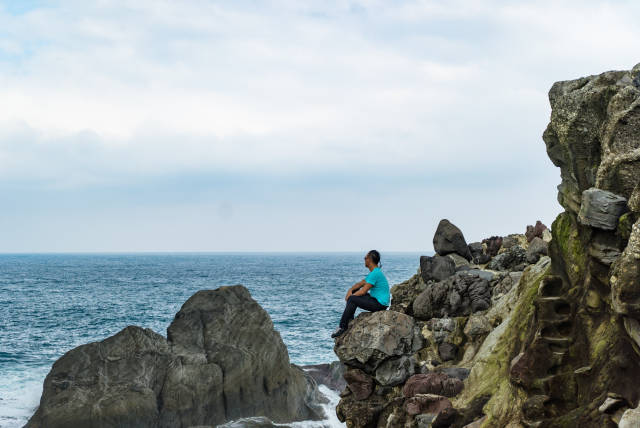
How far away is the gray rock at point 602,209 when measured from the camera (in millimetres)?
8367

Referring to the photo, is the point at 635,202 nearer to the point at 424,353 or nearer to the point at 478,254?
the point at 424,353

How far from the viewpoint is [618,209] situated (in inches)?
329

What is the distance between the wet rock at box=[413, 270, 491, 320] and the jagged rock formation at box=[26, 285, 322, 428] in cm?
1148

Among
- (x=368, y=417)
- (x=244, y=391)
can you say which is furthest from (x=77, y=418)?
(x=368, y=417)

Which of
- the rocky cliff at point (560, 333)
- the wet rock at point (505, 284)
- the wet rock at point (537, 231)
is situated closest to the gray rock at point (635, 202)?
the rocky cliff at point (560, 333)

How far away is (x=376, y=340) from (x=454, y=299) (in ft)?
12.3

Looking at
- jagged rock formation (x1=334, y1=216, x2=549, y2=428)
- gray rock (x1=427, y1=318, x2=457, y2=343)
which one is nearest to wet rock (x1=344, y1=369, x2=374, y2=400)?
jagged rock formation (x1=334, y1=216, x2=549, y2=428)

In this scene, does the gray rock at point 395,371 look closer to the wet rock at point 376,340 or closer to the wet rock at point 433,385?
the wet rock at point 376,340

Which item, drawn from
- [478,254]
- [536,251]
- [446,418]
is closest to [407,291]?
[536,251]

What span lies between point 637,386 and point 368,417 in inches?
305

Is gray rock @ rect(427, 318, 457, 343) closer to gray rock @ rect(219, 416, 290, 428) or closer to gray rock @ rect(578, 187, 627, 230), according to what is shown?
gray rock @ rect(578, 187, 627, 230)

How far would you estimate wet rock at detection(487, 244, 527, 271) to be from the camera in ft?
68.3

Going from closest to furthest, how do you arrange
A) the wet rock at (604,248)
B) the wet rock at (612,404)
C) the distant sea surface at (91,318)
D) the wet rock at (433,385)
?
the wet rock at (612,404) < the wet rock at (604,248) < the wet rock at (433,385) < the distant sea surface at (91,318)

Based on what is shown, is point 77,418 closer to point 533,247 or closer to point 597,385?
point 533,247
